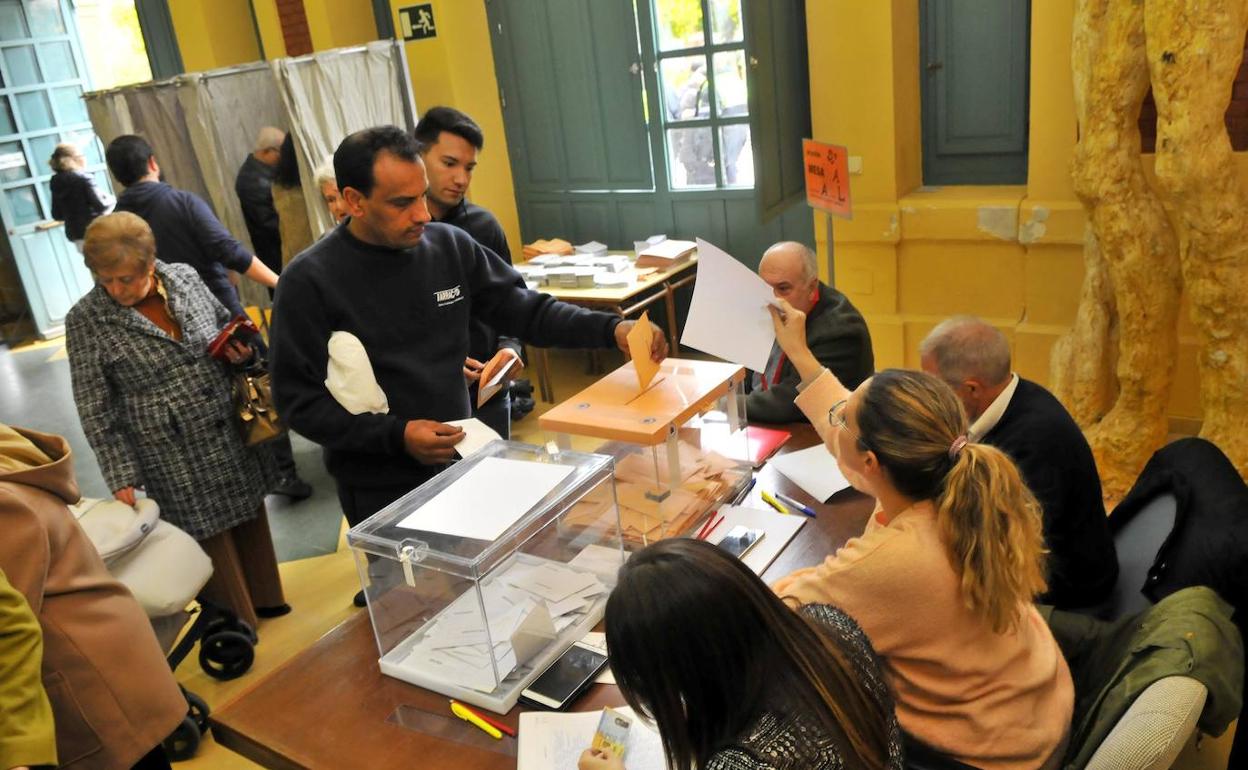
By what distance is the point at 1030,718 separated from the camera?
1605 millimetres

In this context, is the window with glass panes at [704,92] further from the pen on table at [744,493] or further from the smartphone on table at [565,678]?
the smartphone on table at [565,678]

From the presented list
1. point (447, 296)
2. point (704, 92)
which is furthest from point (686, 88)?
point (447, 296)

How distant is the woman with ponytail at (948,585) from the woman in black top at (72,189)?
603 cm

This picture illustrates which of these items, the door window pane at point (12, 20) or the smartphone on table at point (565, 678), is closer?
the smartphone on table at point (565, 678)

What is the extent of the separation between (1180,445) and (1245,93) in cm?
231

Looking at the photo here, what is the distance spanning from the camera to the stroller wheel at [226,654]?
3244mm

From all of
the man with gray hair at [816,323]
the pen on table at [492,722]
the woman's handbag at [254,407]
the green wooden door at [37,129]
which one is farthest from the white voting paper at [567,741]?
the green wooden door at [37,129]

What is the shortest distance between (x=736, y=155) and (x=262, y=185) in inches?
103

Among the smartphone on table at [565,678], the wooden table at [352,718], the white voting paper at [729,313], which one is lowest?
the wooden table at [352,718]

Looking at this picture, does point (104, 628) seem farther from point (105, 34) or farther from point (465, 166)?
point (105, 34)

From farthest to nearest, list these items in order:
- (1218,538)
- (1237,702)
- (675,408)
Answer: (675,408) → (1218,538) → (1237,702)

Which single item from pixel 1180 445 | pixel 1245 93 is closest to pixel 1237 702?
pixel 1180 445

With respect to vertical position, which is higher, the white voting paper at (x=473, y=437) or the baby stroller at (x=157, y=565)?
the white voting paper at (x=473, y=437)

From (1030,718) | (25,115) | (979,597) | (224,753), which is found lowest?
(224,753)
